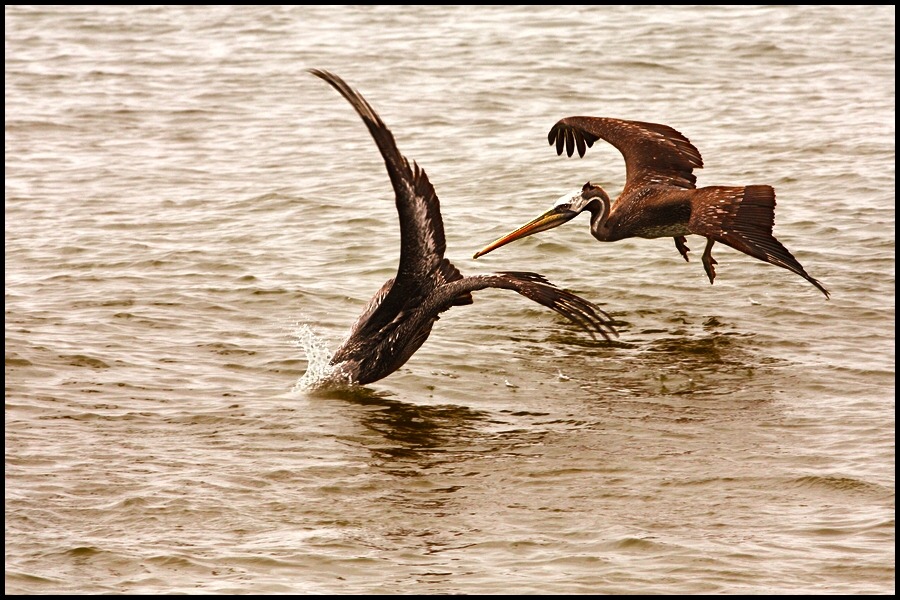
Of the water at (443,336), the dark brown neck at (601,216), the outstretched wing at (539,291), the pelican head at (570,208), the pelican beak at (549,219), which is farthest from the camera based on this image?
the dark brown neck at (601,216)

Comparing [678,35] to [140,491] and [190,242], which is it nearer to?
[190,242]

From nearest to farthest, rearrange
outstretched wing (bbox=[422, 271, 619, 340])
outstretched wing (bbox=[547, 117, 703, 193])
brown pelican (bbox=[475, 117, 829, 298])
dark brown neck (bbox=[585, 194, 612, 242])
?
outstretched wing (bbox=[422, 271, 619, 340])
brown pelican (bbox=[475, 117, 829, 298])
dark brown neck (bbox=[585, 194, 612, 242])
outstretched wing (bbox=[547, 117, 703, 193])

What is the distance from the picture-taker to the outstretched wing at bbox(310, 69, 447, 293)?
25.1 ft

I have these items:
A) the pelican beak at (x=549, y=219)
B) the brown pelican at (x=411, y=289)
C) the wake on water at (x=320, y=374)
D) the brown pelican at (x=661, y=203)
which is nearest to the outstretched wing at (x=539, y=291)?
the brown pelican at (x=411, y=289)

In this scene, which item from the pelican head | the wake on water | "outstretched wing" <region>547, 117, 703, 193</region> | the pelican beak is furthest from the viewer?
"outstretched wing" <region>547, 117, 703, 193</region>

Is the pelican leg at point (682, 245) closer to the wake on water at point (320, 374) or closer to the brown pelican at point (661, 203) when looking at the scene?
the brown pelican at point (661, 203)

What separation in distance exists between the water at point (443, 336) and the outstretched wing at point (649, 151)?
819 millimetres

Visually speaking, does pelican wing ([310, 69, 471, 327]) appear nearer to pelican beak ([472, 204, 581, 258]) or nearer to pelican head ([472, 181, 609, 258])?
pelican beak ([472, 204, 581, 258])

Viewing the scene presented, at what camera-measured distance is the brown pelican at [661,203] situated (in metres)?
9.18

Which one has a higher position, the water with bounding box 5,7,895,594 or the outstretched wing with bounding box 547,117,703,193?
the outstretched wing with bounding box 547,117,703,193

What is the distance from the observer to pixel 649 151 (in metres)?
11.1

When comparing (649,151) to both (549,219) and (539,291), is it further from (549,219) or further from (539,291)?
(539,291)

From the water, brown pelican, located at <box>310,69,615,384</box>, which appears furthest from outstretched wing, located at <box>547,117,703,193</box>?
brown pelican, located at <box>310,69,615,384</box>

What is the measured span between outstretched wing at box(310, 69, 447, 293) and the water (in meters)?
0.86
